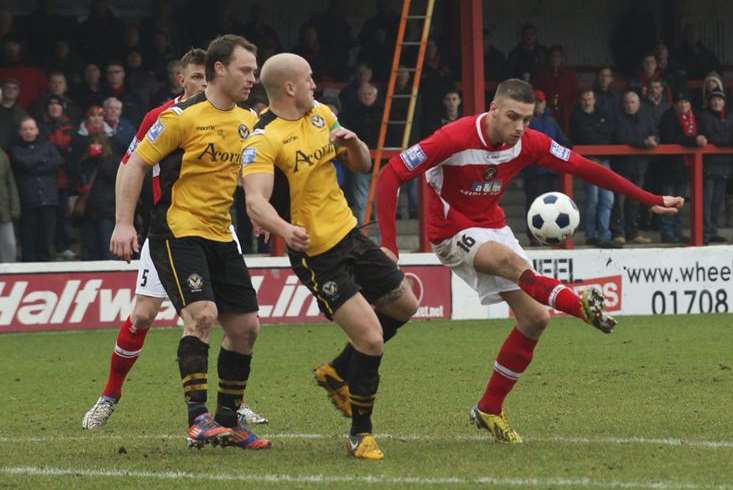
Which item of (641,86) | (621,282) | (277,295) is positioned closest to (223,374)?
(277,295)

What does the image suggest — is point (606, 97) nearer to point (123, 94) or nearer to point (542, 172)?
point (542, 172)

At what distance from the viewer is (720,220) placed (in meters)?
18.7

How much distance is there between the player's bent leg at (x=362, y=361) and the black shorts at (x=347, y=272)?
0.06m

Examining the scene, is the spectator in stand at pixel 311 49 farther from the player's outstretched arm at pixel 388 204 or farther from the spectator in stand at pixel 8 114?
the player's outstretched arm at pixel 388 204

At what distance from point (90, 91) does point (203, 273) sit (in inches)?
378

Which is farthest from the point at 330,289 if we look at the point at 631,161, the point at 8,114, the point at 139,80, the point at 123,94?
the point at 631,161

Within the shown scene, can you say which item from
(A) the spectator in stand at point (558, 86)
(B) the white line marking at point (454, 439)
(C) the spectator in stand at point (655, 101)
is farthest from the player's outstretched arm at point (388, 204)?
(A) the spectator in stand at point (558, 86)

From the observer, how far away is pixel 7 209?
15914mm

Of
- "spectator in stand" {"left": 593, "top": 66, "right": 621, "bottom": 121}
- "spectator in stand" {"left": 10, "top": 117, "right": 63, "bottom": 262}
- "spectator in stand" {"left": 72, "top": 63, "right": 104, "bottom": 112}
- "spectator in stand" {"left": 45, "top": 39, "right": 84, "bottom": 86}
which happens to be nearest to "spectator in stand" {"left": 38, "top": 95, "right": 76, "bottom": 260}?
"spectator in stand" {"left": 10, "top": 117, "right": 63, "bottom": 262}

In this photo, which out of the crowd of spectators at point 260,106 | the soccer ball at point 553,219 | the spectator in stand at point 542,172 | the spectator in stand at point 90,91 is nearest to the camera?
the soccer ball at point 553,219

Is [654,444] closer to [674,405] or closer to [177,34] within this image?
[674,405]

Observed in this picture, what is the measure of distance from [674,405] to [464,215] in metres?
1.87

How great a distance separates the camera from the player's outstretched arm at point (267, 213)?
7084 millimetres

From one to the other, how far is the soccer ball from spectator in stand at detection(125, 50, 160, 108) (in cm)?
834
